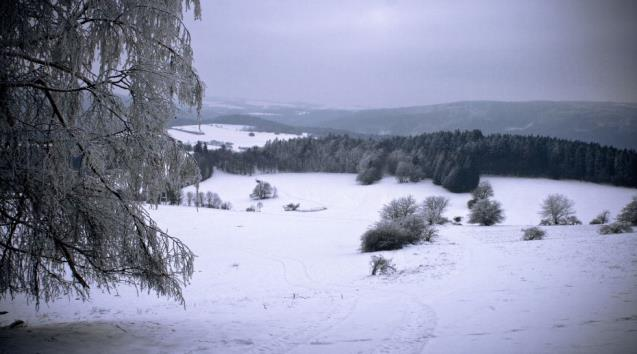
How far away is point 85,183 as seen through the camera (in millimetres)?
4625

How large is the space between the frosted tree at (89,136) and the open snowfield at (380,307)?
133cm

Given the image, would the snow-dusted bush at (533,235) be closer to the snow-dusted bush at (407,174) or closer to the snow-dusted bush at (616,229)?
the snow-dusted bush at (616,229)

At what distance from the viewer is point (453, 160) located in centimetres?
6359

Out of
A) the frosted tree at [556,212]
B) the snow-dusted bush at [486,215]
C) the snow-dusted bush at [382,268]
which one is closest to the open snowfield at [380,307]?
the snow-dusted bush at [382,268]

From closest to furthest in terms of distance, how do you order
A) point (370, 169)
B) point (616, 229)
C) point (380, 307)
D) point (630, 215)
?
point (380, 307) < point (616, 229) < point (630, 215) < point (370, 169)

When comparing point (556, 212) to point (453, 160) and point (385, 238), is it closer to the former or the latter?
point (385, 238)

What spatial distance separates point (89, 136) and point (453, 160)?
65.5 m

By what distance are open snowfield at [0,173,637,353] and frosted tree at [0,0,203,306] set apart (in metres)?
1.33

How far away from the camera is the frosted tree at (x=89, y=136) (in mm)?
3785

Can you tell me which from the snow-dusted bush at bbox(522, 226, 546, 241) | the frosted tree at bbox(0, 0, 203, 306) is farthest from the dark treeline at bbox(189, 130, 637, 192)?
the frosted tree at bbox(0, 0, 203, 306)

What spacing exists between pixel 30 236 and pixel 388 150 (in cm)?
7819

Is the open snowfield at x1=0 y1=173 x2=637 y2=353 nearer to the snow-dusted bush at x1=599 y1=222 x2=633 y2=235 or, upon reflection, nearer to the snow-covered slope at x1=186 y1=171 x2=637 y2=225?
the snow-dusted bush at x1=599 y1=222 x2=633 y2=235

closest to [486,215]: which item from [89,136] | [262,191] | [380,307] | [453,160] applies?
[380,307]

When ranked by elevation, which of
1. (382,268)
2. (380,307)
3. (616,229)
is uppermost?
(380,307)
